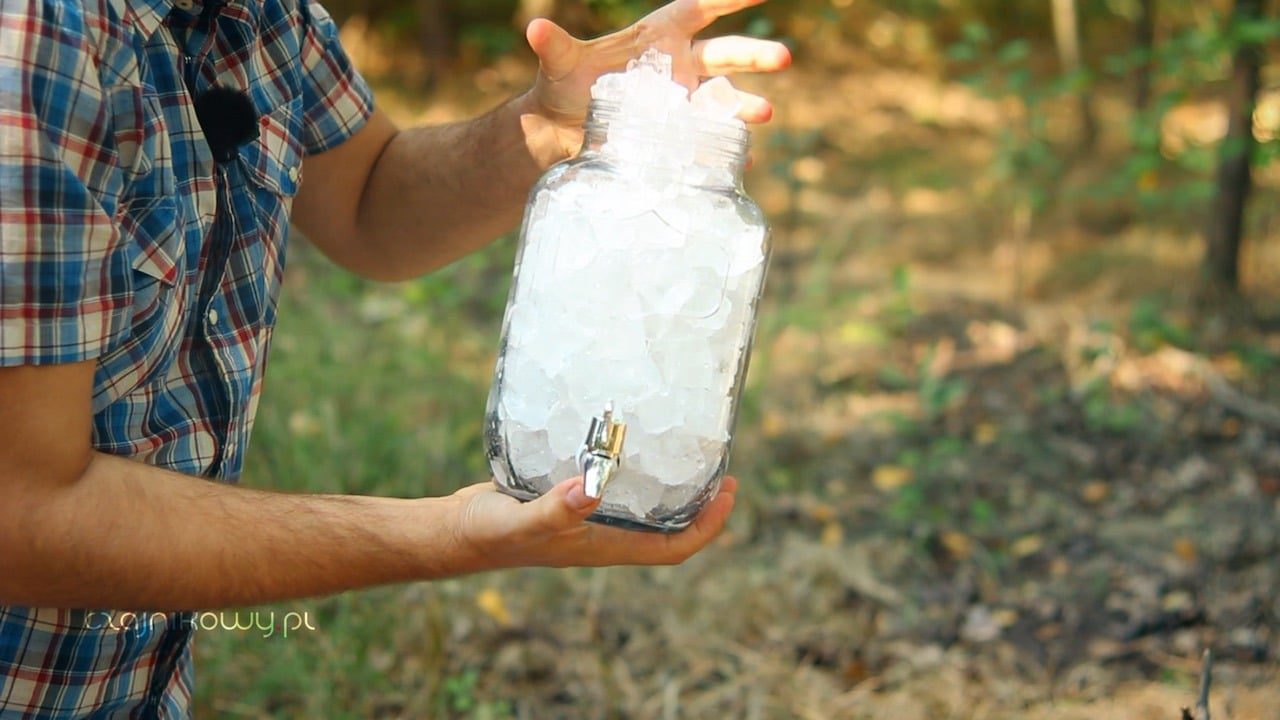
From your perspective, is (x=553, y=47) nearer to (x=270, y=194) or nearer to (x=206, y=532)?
(x=270, y=194)

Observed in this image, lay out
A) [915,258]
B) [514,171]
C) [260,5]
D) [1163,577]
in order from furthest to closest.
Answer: [915,258] < [1163,577] < [514,171] < [260,5]

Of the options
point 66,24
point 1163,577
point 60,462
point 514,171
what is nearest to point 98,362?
point 60,462

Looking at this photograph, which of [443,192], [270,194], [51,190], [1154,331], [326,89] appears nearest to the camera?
[51,190]

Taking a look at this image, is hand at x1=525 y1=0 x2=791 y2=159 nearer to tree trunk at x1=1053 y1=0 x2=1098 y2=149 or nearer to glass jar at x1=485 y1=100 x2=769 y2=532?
glass jar at x1=485 y1=100 x2=769 y2=532

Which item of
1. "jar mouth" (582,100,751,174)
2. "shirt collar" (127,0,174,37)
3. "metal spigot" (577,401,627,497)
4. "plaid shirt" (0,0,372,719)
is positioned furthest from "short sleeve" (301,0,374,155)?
"metal spigot" (577,401,627,497)

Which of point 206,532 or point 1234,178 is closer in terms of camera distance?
point 206,532

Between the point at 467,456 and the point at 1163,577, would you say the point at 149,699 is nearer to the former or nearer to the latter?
the point at 467,456

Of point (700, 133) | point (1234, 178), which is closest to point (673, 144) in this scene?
point (700, 133)

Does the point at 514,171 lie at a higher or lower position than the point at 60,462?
higher
